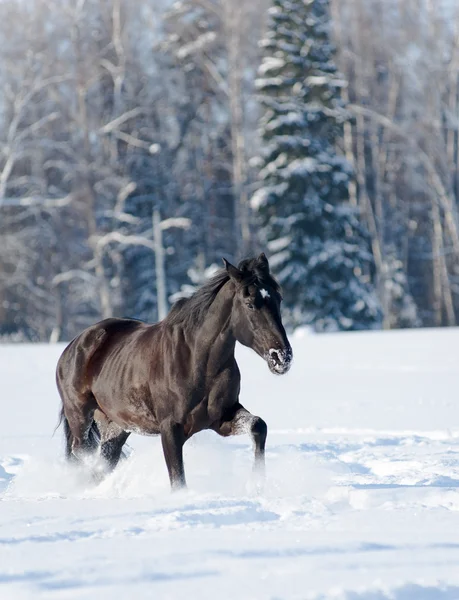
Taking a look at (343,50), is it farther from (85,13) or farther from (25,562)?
(25,562)

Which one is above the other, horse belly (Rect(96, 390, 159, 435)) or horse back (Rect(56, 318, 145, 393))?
horse back (Rect(56, 318, 145, 393))

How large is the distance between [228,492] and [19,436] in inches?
174

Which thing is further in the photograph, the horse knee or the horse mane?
the horse knee

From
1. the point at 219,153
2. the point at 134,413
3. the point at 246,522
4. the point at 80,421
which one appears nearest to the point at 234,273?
the point at 134,413

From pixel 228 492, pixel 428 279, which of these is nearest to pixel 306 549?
pixel 228 492

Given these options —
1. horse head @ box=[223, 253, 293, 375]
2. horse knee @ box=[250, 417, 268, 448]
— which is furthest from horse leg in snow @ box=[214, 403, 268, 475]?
horse head @ box=[223, 253, 293, 375]

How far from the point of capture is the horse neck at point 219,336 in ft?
18.0

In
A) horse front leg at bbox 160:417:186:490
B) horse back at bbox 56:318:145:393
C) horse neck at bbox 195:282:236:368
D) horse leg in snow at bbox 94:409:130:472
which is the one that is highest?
horse neck at bbox 195:282:236:368

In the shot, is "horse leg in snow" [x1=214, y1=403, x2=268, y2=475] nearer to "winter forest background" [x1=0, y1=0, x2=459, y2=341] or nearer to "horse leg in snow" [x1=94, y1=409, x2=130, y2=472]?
"horse leg in snow" [x1=94, y1=409, x2=130, y2=472]

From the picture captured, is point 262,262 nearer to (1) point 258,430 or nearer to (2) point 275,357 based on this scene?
(2) point 275,357

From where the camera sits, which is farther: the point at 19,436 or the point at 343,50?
the point at 343,50

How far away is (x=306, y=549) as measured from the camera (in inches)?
142

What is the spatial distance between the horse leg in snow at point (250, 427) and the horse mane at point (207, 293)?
0.62 metres

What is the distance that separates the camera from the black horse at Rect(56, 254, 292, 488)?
525 cm
